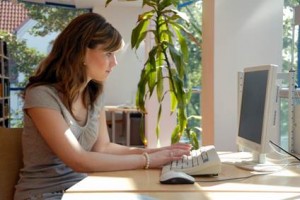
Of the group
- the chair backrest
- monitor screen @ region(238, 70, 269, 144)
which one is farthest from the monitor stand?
the chair backrest

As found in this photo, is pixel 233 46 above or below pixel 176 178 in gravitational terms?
above

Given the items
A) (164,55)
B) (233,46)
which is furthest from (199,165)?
(233,46)

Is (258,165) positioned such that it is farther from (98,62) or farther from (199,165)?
(98,62)

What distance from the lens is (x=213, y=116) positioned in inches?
113

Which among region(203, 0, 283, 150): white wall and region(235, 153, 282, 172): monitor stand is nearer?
region(235, 153, 282, 172): monitor stand

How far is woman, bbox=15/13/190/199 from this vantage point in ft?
4.74

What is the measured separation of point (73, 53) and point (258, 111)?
0.78 metres

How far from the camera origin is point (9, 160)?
1512mm

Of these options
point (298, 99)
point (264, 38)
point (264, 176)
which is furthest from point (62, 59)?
point (264, 38)

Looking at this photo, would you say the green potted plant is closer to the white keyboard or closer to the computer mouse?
the white keyboard

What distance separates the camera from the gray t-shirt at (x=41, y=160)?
1.48 m

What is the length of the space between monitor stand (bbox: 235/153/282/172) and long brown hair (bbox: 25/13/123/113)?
0.72m

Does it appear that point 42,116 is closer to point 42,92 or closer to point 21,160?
point 42,92

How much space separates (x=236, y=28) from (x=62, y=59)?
1.66 metres
